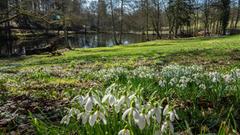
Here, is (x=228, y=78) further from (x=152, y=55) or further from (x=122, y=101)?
(x=152, y=55)

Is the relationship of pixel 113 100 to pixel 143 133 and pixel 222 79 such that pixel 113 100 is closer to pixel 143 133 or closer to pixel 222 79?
pixel 143 133

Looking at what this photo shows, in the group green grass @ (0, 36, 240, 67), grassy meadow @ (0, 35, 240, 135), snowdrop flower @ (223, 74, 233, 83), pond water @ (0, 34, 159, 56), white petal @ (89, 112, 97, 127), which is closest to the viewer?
white petal @ (89, 112, 97, 127)

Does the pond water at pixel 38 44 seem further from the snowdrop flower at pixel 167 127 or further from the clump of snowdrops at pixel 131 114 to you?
the snowdrop flower at pixel 167 127

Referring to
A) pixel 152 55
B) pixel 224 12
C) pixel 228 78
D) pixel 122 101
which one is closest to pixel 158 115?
pixel 122 101

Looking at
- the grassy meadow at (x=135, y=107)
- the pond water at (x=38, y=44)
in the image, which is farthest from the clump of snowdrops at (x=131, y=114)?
the pond water at (x=38, y=44)

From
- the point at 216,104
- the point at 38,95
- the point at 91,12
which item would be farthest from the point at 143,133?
the point at 91,12

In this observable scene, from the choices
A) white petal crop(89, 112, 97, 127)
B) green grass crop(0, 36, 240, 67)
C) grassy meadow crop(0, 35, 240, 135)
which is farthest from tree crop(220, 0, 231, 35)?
white petal crop(89, 112, 97, 127)

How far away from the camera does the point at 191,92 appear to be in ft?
22.3

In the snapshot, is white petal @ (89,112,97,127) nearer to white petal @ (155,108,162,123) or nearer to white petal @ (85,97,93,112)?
white petal @ (85,97,93,112)

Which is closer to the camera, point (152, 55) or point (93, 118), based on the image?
point (93, 118)

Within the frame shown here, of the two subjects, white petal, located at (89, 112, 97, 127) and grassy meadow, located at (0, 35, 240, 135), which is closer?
white petal, located at (89, 112, 97, 127)

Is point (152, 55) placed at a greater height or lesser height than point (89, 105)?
lesser

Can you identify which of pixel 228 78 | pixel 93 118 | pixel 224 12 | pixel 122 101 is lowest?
pixel 228 78

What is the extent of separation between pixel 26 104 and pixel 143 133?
16.3ft
